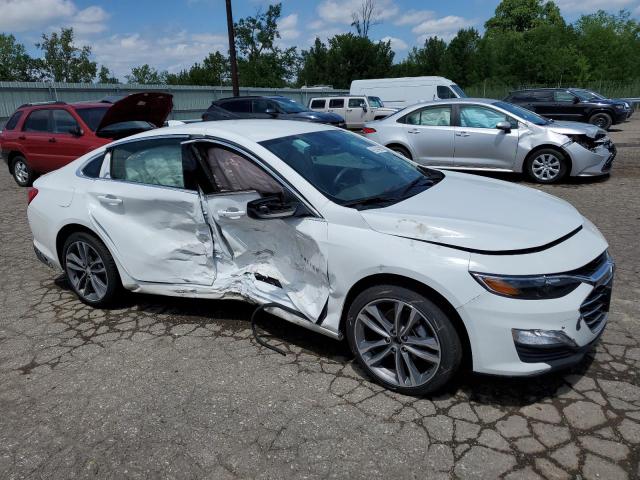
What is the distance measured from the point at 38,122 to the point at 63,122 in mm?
946

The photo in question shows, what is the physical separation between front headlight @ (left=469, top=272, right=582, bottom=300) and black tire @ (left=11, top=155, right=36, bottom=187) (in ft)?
33.5

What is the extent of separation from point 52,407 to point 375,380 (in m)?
1.92

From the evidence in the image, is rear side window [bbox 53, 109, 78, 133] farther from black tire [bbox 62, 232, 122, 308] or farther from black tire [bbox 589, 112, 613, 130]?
black tire [bbox 589, 112, 613, 130]

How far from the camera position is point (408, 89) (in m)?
25.8

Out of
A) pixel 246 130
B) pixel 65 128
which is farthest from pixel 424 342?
pixel 65 128

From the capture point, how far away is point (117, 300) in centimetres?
418

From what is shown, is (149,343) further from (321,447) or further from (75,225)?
(321,447)

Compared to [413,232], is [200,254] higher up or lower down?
lower down

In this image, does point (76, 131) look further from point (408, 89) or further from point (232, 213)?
point (408, 89)

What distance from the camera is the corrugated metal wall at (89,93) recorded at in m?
17.6

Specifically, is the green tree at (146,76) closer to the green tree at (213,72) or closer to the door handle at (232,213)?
the green tree at (213,72)

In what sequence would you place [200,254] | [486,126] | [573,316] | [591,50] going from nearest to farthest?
[573,316], [200,254], [486,126], [591,50]

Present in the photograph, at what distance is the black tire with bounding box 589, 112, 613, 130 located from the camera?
1777 centimetres

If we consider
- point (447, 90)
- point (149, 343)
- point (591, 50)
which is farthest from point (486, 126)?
point (591, 50)
